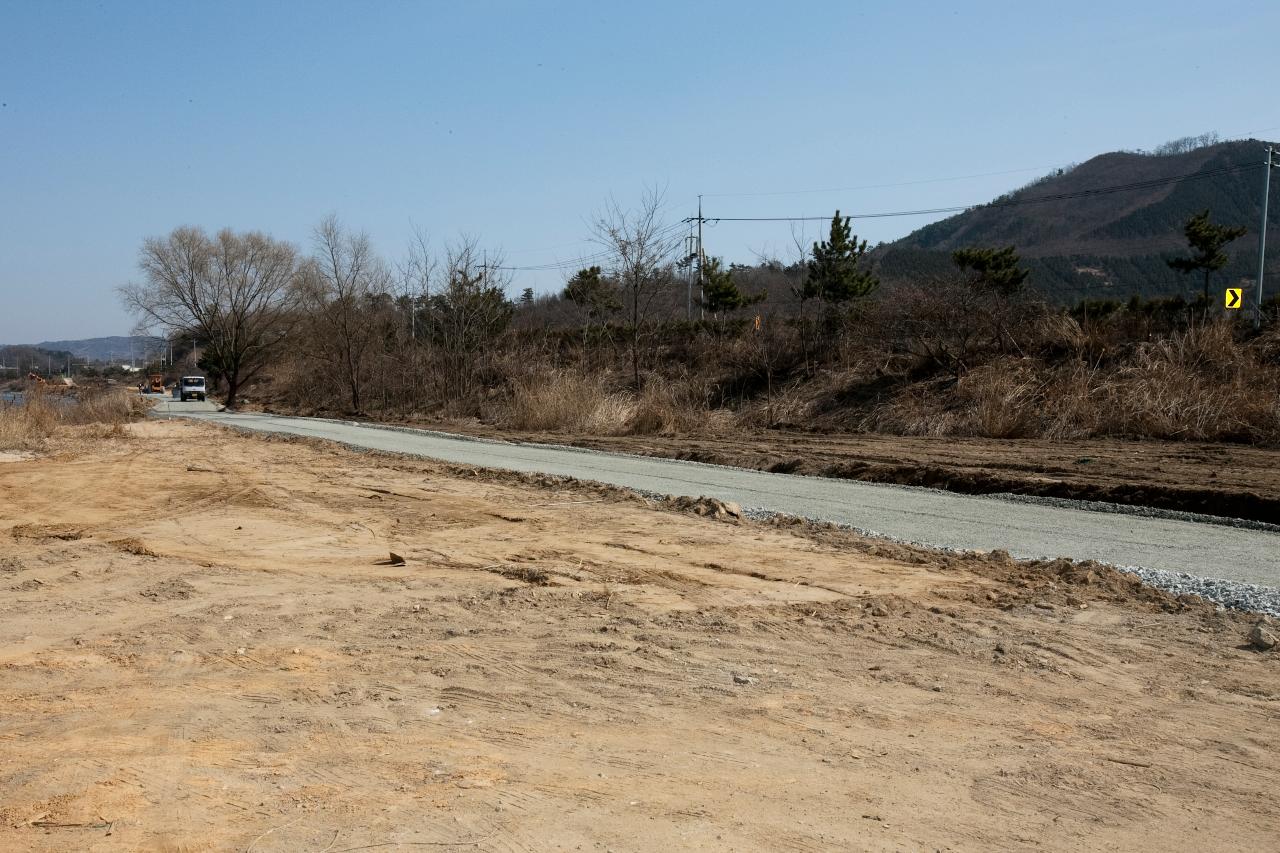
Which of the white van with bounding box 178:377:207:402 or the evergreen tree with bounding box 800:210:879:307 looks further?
the white van with bounding box 178:377:207:402

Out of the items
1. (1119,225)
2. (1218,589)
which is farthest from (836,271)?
(1119,225)

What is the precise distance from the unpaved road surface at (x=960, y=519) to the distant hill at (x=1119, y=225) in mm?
48140

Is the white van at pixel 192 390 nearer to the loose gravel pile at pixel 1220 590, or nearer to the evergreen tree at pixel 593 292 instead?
the evergreen tree at pixel 593 292

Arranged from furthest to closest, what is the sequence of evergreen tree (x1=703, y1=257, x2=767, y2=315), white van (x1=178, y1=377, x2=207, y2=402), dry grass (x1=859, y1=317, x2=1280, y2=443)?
1. white van (x1=178, y1=377, x2=207, y2=402)
2. evergreen tree (x1=703, y1=257, x2=767, y2=315)
3. dry grass (x1=859, y1=317, x2=1280, y2=443)

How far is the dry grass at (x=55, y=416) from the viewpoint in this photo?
2381cm

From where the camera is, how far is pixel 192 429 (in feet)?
105

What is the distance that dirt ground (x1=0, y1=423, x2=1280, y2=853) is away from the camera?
13.1 feet

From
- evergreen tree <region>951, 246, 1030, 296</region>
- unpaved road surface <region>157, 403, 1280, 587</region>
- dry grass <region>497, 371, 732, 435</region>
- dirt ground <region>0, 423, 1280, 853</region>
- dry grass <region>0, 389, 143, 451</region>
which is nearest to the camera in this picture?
dirt ground <region>0, 423, 1280, 853</region>

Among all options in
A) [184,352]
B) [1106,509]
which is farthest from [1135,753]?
[184,352]

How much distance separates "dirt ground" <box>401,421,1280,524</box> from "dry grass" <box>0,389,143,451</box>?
41.6 ft

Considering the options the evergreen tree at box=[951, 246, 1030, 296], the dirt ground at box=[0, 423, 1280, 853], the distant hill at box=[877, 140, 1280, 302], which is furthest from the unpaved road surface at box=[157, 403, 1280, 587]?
the distant hill at box=[877, 140, 1280, 302]

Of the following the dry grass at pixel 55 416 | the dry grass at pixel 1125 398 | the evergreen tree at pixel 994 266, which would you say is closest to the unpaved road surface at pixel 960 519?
the dry grass at pixel 1125 398

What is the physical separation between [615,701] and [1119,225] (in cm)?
10570

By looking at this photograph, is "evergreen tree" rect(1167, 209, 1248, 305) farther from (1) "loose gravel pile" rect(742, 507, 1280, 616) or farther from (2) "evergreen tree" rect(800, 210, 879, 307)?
(1) "loose gravel pile" rect(742, 507, 1280, 616)
